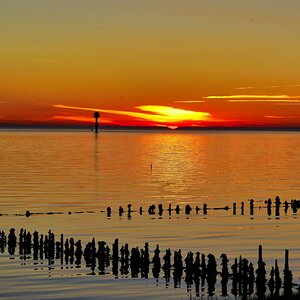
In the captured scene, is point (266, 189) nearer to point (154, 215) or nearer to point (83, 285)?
point (154, 215)

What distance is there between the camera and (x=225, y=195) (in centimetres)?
10775

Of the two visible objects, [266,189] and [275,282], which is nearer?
[275,282]

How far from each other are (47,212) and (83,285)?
38113 millimetres

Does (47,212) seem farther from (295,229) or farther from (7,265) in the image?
(7,265)

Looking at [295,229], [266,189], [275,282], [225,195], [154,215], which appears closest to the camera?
[275,282]

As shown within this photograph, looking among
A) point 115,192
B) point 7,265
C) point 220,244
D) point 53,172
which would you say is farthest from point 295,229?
point 53,172

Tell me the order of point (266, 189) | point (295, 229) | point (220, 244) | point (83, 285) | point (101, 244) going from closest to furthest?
1. point (83, 285)
2. point (101, 244)
3. point (220, 244)
4. point (295, 229)
5. point (266, 189)

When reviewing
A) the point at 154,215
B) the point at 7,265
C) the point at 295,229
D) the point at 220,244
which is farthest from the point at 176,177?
the point at 7,265

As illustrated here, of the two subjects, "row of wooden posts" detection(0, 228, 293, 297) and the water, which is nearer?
"row of wooden posts" detection(0, 228, 293, 297)

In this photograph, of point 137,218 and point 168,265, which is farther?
point 137,218

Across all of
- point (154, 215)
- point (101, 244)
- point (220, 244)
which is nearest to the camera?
point (101, 244)

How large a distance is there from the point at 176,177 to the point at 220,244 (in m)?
84.2

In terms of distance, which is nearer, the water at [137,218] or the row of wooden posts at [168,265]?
the row of wooden posts at [168,265]

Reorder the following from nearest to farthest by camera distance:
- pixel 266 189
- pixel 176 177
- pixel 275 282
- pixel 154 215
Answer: pixel 275 282 → pixel 154 215 → pixel 266 189 → pixel 176 177
